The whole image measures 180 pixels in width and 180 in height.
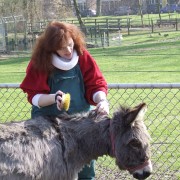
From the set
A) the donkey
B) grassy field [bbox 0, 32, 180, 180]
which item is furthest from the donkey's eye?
grassy field [bbox 0, 32, 180, 180]

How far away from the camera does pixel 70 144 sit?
4289 mm

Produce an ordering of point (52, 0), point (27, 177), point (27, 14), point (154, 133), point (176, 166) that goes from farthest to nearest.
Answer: point (52, 0)
point (27, 14)
point (154, 133)
point (176, 166)
point (27, 177)

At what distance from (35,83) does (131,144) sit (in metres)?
1.09

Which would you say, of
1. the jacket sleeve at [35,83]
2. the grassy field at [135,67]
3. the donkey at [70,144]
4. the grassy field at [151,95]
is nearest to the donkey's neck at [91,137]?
the donkey at [70,144]

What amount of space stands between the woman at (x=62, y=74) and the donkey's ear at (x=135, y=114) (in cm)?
34

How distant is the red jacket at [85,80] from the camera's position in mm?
4609

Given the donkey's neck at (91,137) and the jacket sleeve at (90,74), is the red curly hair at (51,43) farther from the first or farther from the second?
the donkey's neck at (91,137)

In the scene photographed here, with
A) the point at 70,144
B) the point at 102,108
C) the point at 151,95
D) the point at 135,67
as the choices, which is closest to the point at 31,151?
the point at 70,144

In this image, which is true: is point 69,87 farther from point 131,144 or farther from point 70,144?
point 131,144

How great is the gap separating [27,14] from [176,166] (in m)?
33.3

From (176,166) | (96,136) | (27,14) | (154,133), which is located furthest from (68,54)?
(27,14)

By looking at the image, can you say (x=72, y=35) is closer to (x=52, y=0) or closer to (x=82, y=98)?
(x=82, y=98)

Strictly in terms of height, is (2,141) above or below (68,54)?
below

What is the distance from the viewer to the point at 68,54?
14.8 ft
